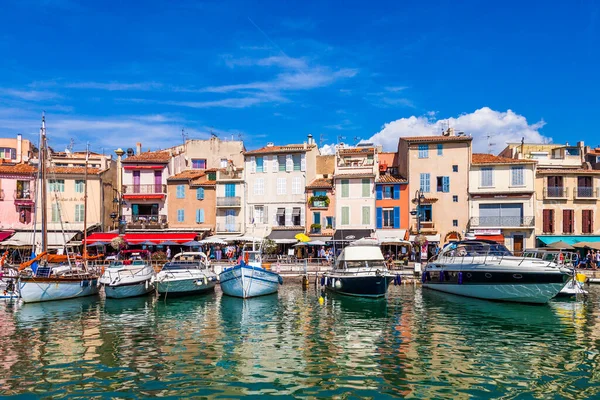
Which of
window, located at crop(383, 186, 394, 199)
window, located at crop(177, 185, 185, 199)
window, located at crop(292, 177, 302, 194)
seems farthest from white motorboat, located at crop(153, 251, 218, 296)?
window, located at crop(383, 186, 394, 199)

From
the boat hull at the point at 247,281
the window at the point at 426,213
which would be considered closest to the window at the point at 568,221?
the window at the point at 426,213

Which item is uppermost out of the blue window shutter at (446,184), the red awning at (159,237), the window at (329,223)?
the blue window shutter at (446,184)

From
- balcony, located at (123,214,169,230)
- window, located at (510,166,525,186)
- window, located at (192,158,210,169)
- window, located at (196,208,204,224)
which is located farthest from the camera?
window, located at (192,158,210,169)

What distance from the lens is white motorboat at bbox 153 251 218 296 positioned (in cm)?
3341

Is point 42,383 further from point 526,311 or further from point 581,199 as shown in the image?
point 581,199

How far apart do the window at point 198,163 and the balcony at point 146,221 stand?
11231mm

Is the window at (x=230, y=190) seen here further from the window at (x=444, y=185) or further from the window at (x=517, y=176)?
the window at (x=517, y=176)

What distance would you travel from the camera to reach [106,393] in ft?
46.0

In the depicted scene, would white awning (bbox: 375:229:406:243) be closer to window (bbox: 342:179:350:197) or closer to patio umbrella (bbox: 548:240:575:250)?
window (bbox: 342:179:350:197)

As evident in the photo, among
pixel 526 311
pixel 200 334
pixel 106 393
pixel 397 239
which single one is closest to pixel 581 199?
pixel 397 239

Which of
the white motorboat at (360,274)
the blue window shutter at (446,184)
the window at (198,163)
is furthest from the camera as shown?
the window at (198,163)

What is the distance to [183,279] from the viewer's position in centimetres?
3372

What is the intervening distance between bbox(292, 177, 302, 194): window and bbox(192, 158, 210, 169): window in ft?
53.2

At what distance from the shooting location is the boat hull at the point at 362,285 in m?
31.7
